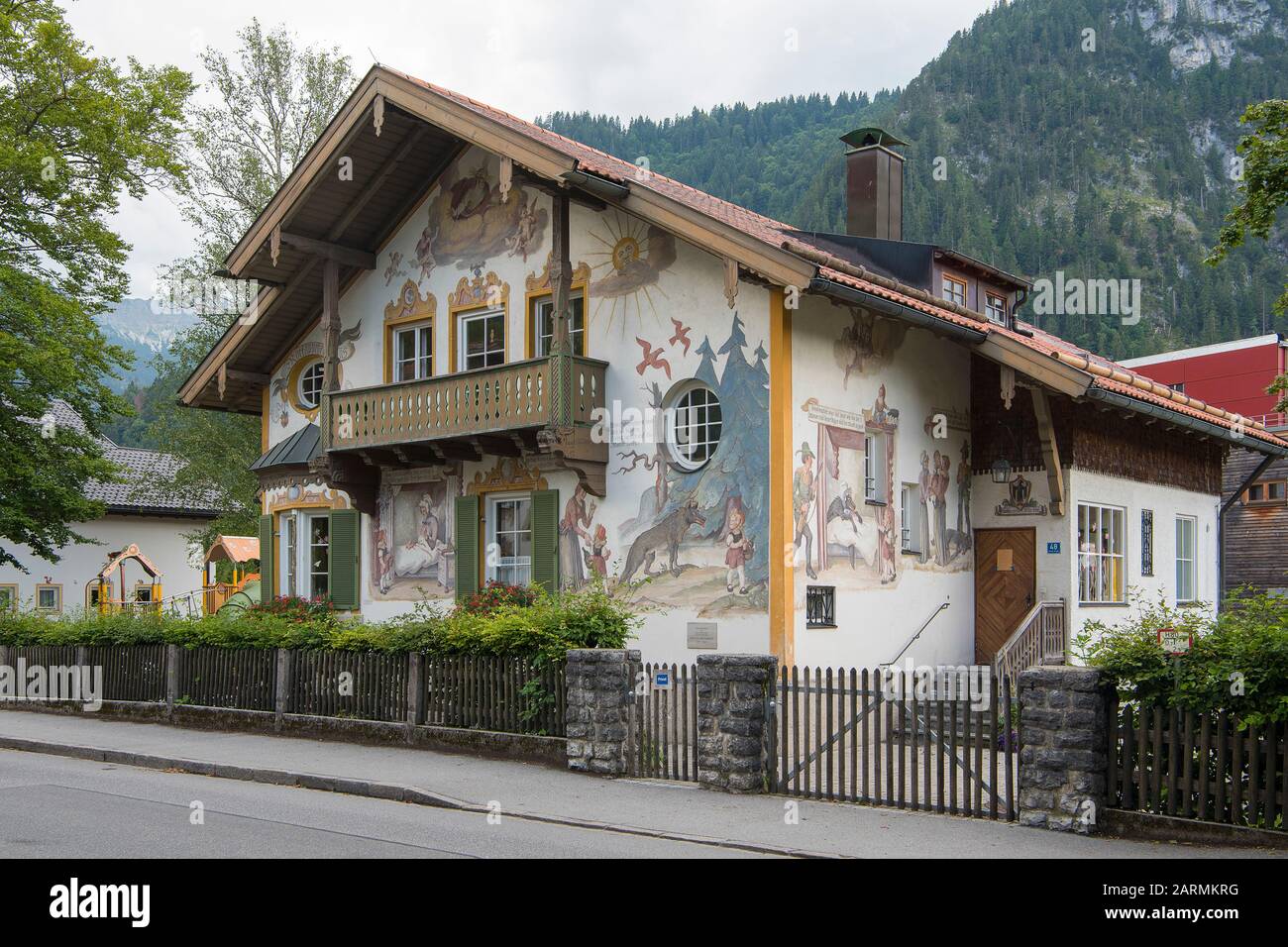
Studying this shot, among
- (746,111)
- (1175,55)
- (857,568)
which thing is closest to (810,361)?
(857,568)

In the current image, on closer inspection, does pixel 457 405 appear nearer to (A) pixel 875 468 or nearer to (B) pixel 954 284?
(A) pixel 875 468

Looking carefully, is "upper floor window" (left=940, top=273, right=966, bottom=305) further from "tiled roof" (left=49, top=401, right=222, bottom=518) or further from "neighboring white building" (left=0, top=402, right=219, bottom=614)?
"neighboring white building" (left=0, top=402, right=219, bottom=614)

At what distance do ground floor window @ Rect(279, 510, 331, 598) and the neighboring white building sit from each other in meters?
18.2

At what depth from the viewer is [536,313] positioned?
65.1 feet

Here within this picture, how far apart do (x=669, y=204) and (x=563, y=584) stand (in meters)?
5.55

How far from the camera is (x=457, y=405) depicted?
19000 millimetres

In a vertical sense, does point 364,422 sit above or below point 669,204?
below

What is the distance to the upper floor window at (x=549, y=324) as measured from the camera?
19062 millimetres

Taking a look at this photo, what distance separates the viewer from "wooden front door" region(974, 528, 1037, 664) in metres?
20.0

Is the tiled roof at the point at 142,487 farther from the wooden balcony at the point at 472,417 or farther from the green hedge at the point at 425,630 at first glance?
the wooden balcony at the point at 472,417

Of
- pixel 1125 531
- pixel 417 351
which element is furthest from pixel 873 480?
pixel 417 351

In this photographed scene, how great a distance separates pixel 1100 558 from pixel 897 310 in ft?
21.6

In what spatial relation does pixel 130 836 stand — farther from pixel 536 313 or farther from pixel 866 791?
pixel 536 313

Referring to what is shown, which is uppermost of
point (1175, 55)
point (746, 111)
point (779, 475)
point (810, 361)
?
point (1175, 55)
